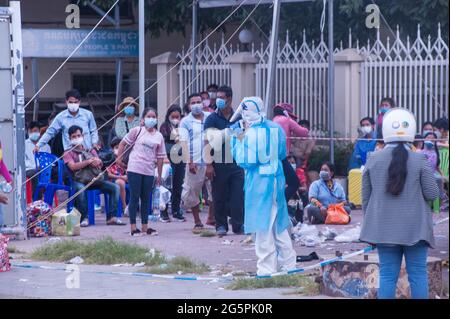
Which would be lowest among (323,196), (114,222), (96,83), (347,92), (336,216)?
(114,222)

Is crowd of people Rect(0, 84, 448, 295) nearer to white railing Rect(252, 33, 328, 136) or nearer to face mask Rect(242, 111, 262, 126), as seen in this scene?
face mask Rect(242, 111, 262, 126)

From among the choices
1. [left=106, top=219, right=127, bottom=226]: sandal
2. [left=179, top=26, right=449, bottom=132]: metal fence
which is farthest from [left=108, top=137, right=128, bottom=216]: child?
[left=179, top=26, right=449, bottom=132]: metal fence

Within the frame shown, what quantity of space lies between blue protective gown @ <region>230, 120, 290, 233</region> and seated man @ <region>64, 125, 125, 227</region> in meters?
5.23

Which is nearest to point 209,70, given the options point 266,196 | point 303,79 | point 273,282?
point 303,79

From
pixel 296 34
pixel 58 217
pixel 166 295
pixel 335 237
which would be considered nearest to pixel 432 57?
pixel 296 34

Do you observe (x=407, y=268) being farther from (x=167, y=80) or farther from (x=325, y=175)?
(x=167, y=80)

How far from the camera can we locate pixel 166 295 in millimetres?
10070

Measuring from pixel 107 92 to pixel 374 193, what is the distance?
703 inches

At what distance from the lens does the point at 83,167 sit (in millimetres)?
15789

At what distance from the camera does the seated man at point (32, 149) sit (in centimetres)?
1652

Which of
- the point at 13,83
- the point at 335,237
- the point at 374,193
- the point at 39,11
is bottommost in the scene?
the point at 335,237

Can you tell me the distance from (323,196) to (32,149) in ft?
15.3

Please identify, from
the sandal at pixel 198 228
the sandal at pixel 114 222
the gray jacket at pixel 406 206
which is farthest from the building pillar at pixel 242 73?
the gray jacket at pixel 406 206
